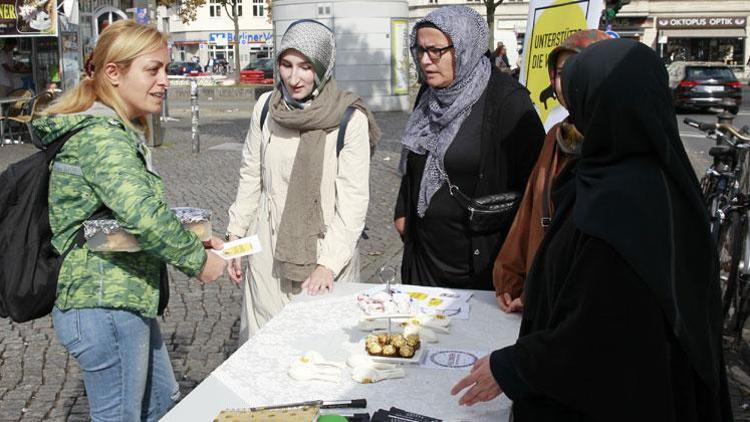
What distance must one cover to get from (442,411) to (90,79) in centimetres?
160

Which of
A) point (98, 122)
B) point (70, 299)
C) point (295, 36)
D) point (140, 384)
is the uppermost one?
point (295, 36)

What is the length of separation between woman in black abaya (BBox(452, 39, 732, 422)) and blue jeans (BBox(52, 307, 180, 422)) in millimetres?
1457

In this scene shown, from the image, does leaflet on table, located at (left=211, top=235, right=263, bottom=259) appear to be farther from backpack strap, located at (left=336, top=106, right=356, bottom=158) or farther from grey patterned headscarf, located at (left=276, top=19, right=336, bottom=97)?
grey patterned headscarf, located at (left=276, top=19, right=336, bottom=97)

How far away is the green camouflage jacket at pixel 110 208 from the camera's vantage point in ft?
8.49

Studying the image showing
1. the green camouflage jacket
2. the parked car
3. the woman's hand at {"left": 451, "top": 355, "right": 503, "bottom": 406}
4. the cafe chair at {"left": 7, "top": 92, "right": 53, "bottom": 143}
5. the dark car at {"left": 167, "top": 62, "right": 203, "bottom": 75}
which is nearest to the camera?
the woman's hand at {"left": 451, "top": 355, "right": 503, "bottom": 406}

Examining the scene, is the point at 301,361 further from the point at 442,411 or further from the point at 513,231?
the point at 513,231

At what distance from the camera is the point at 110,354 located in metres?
2.78

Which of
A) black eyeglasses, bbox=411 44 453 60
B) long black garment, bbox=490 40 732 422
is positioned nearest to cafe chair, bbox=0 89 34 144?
black eyeglasses, bbox=411 44 453 60

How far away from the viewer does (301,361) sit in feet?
8.75

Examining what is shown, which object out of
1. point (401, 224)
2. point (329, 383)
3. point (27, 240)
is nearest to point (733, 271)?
point (401, 224)

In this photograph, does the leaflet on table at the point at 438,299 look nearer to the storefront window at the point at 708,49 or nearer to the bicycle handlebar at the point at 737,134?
the bicycle handlebar at the point at 737,134

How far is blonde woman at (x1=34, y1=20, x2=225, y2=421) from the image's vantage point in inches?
103

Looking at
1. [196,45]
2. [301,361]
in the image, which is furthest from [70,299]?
[196,45]

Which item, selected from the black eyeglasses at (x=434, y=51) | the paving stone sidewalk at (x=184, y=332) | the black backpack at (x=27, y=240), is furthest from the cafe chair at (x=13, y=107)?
the black backpack at (x=27, y=240)
